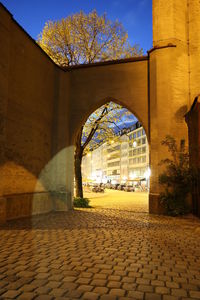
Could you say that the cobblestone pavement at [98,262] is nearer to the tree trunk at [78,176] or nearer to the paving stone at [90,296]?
the paving stone at [90,296]

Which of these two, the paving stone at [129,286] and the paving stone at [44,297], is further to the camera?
the paving stone at [129,286]

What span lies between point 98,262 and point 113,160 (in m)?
87.1

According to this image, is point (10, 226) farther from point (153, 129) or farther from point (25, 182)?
point (153, 129)

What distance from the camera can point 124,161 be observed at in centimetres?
8169

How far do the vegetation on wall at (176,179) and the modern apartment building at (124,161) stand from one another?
36385mm

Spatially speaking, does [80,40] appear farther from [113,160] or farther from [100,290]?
[113,160]

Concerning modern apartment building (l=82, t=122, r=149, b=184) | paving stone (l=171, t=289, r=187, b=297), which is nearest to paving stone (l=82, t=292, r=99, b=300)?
paving stone (l=171, t=289, r=187, b=297)

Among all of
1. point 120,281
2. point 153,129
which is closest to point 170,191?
point 153,129

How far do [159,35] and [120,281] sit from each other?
38.3ft

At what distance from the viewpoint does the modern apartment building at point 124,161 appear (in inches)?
2633

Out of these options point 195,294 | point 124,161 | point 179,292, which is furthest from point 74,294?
point 124,161

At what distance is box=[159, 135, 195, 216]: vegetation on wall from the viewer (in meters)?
11.2

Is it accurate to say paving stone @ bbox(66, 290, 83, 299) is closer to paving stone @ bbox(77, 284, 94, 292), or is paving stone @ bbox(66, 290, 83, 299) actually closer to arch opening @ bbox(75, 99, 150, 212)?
paving stone @ bbox(77, 284, 94, 292)

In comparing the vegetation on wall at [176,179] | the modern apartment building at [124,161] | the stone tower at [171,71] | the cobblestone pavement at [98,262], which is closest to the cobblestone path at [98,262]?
the cobblestone pavement at [98,262]
